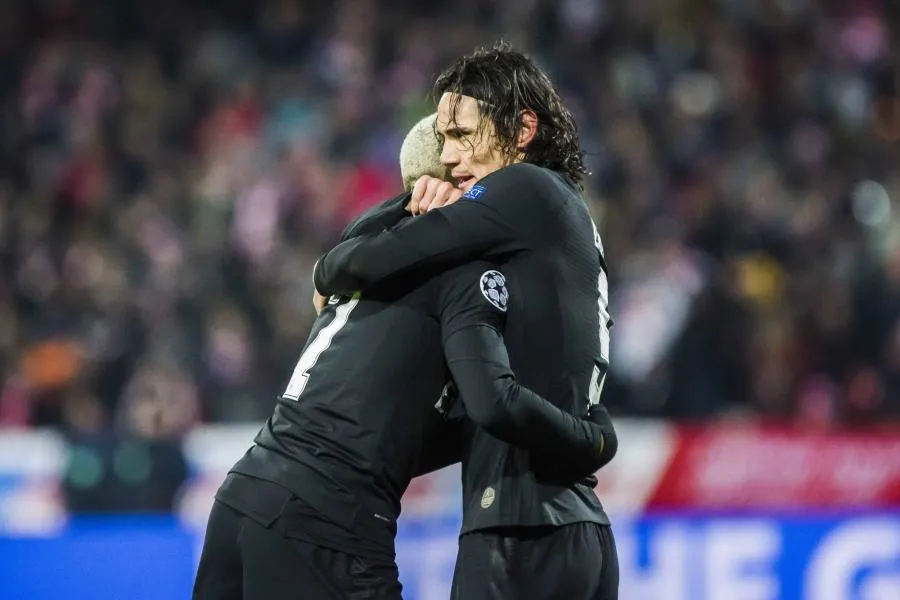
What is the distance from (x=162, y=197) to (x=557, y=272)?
711 centimetres

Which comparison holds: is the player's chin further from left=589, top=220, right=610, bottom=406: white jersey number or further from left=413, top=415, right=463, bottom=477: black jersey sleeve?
left=413, top=415, right=463, bottom=477: black jersey sleeve

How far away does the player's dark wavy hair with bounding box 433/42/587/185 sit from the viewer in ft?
10.9

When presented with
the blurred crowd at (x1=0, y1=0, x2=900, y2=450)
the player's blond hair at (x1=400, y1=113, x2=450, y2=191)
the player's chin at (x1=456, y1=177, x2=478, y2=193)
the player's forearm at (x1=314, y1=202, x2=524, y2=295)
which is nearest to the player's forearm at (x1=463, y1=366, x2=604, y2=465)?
the player's forearm at (x1=314, y1=202, x2=524, y2=295)

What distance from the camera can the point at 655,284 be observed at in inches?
353

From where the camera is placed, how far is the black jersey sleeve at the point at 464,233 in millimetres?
3133

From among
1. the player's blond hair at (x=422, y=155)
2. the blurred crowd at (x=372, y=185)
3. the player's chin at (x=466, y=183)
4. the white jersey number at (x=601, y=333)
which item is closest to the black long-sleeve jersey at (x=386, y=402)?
the white jersey number at (x=601, y=333)

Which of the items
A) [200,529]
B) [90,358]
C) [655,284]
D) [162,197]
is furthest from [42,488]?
[655,284]

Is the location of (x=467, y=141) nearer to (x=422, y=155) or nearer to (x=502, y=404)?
(x=422, y=155)

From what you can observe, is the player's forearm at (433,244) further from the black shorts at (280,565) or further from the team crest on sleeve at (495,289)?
the black shorts at (280,565)

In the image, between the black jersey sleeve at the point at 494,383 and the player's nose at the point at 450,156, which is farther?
the player's nose at the point at 450,156

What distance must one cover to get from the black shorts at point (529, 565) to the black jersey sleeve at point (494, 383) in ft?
0.56

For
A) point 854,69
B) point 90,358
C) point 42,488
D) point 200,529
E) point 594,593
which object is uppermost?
point 854,69

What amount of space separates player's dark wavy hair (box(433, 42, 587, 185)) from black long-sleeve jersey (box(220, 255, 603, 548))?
0.38 metres

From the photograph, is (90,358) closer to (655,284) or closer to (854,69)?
(655,284)
